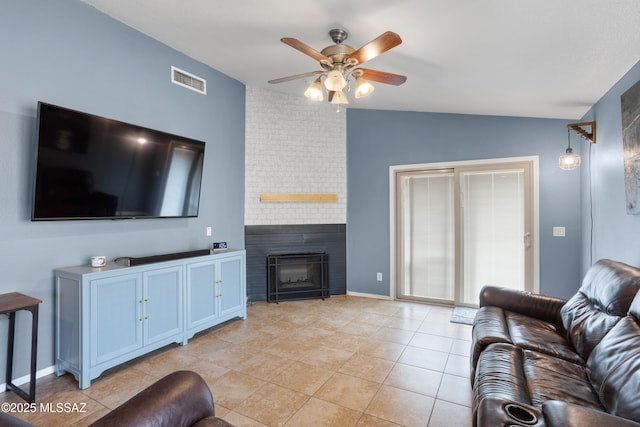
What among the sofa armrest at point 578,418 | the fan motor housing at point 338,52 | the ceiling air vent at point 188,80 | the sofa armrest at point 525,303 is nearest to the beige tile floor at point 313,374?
the sofa armrest at point 525,303

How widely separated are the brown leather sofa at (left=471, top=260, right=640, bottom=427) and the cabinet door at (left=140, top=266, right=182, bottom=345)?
104 inches

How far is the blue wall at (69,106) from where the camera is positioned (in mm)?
2422

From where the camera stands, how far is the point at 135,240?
326cm

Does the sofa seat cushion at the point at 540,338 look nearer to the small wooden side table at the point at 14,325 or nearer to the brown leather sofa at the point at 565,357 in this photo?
the brown leather sofa at the point at 565,357

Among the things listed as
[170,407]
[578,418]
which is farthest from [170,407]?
[578,418]

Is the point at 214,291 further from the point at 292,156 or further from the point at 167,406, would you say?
the point at 167,406

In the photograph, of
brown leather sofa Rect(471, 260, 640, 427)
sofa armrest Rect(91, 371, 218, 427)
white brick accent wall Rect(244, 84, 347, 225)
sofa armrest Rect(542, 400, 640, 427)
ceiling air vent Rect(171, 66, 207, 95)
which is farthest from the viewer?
white brick accent wall Rect(244, 84, 347, 225)

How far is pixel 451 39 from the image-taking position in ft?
8.23

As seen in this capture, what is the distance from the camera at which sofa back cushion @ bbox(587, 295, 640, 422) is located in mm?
1358

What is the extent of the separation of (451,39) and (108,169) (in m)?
3.02

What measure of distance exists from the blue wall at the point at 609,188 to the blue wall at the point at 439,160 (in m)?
0.29

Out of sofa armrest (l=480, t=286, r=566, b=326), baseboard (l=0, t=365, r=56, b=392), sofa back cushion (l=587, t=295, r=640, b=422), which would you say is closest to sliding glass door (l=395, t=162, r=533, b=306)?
sofa armrest (l=480, t=286, r=566, b=326)

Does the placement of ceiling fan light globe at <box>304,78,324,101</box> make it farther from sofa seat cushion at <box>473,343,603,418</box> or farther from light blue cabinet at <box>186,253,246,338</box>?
sofa seat cushion at <box>473,343,603,418</box>

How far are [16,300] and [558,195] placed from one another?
5.25 m
